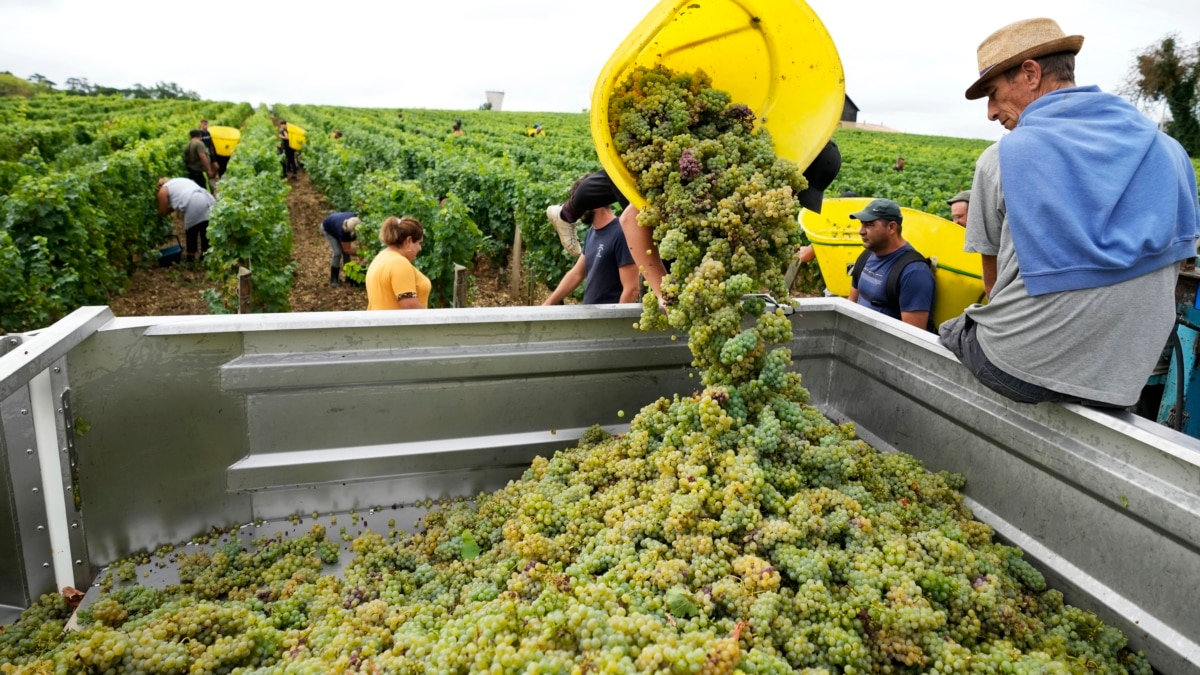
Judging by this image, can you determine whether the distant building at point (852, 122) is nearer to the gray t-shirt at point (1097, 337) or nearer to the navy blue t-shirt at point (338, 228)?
the navy blue t-shirt at point (338, 228)

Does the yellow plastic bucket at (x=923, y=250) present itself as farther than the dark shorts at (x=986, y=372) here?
Yes

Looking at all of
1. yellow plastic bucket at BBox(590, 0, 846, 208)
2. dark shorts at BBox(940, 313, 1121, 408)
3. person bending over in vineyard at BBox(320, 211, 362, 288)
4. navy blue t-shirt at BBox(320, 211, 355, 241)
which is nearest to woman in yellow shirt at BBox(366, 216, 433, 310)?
yellow plastic bucket at BBox(590, 0, 846, 208)

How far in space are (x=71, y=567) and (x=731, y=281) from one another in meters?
2.16

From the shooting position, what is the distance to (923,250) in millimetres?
4234

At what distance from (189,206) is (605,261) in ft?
27.3

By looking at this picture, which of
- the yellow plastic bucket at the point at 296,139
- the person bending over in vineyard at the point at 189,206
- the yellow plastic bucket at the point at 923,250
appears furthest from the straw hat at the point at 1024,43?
the yellow plastic bucket at the point at 296,139

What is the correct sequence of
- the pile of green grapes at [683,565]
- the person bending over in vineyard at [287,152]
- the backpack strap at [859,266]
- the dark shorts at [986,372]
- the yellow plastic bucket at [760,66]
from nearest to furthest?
the pile of green grapes at [683,565]
the dark shorts at [986,372]
the yellow plastic bucket at [760,66]
the backpack strap at [859,266]
the person bending over in vineyard at [287,152]

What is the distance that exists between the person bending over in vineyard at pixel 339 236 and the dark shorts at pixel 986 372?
7.69 meters

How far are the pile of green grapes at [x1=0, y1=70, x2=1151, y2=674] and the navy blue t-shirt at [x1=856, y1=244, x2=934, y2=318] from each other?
1.30 meters

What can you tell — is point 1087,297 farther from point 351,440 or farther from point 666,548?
point 351,440

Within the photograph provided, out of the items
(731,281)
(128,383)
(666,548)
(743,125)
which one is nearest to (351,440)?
(128,383)

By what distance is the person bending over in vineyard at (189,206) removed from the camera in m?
9.95

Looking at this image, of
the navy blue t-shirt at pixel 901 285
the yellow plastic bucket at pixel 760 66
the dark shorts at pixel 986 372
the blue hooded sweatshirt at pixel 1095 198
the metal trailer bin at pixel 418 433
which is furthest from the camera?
the navy blue t-shirt at pixel 901 285

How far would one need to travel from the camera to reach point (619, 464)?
92.0 inches
